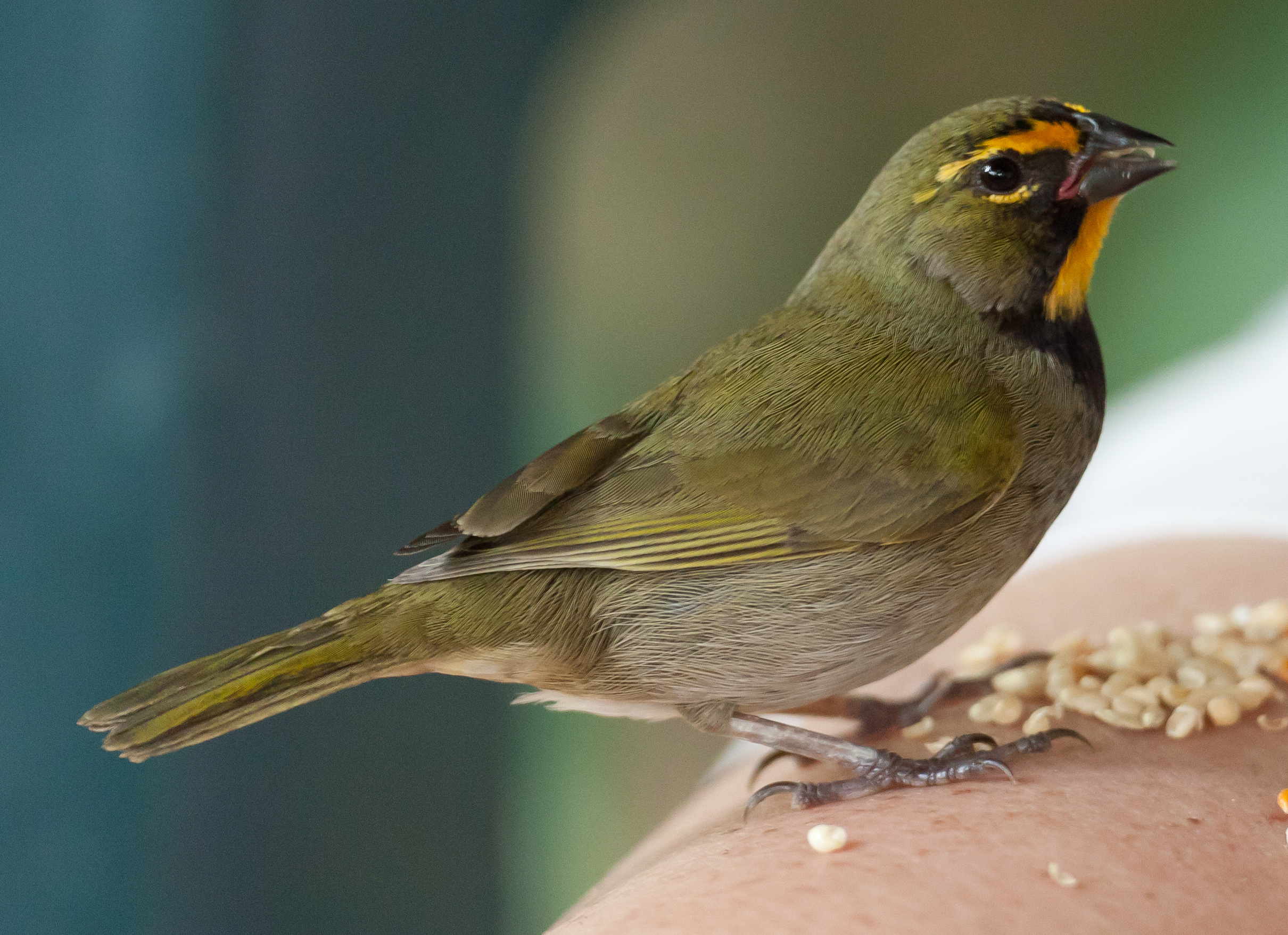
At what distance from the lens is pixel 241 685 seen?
1.50m

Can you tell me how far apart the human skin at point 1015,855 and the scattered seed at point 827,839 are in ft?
0.04

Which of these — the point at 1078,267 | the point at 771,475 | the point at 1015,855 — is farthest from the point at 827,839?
the point at 1078,267

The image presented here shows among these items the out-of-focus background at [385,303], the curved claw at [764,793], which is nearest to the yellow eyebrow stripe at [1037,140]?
the curved claw at [764,793]

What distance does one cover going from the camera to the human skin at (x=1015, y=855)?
120 cm

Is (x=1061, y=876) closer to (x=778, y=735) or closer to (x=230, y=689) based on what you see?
→ (x=778, y=735)

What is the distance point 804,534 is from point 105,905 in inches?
58.8

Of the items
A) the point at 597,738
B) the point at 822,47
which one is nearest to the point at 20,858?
the point at 597,738

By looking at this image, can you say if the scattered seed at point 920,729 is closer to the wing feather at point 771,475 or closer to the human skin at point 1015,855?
the human skin at point 1015,855

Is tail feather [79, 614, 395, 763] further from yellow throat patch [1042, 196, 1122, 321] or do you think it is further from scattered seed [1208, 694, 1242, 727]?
scattered seed [1208, 694, 1242, 727]

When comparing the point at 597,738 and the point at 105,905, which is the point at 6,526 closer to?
the point at 105,905

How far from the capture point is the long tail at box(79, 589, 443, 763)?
1.48m

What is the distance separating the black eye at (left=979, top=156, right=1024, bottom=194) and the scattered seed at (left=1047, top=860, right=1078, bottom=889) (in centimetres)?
95

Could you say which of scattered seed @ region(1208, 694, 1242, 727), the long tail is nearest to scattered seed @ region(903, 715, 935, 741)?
scattered seed @ region(1208, 694, 1242, 727)

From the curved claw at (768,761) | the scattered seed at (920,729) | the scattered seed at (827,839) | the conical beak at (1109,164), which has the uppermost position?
the conical beak at (1109,164)
